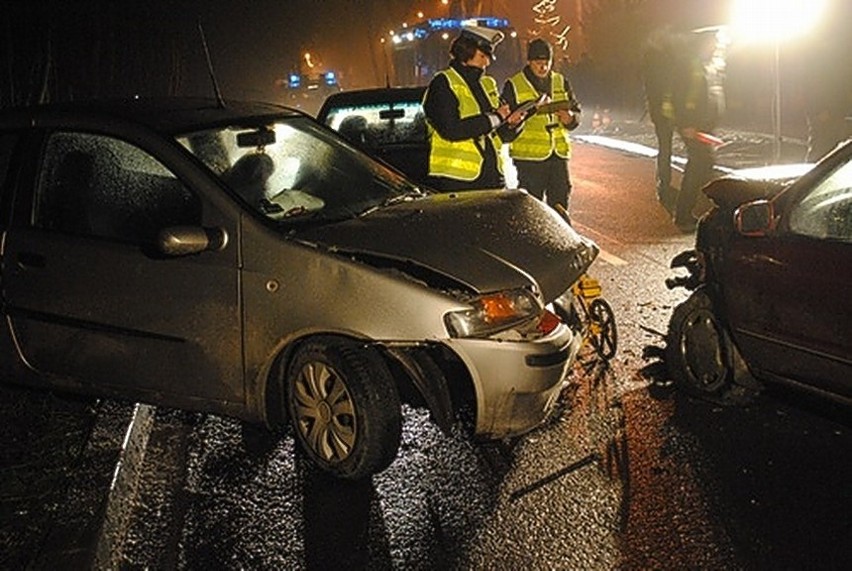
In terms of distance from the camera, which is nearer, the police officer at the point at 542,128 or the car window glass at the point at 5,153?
the car window glass at the point at 5,153

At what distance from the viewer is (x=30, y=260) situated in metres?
4.48

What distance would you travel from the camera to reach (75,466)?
401 centimetres

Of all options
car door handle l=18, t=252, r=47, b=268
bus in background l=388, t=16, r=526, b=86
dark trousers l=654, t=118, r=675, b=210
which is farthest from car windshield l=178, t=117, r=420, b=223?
bus in background l=388, t=16, r=526, b=86

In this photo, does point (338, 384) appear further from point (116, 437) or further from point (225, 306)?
point (116, 437)

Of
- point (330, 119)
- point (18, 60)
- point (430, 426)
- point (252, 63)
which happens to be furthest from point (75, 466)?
point (252, 63)

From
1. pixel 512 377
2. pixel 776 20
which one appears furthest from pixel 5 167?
pixel 776 20

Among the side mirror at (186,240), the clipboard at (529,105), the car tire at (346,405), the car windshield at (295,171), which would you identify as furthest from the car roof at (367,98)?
the car tire at (346,405)

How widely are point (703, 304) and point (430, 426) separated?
1.64 m

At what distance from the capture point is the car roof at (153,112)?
4469 mm

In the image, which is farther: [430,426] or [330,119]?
[330,119]

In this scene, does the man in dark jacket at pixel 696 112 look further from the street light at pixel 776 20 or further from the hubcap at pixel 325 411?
the hubcap at pixel 325 411

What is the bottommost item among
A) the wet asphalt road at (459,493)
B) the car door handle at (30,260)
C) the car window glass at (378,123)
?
the wet asphalt road at (459,493)

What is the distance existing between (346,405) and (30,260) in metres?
1.81

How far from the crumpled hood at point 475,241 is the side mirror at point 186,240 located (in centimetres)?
40
